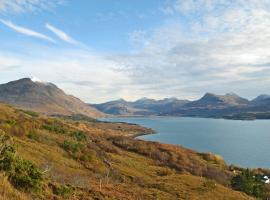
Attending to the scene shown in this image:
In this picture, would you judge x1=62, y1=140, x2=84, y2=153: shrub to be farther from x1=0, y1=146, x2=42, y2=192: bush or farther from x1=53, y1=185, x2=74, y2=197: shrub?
x1=0, y1=146, x2=42, y2=192: bush

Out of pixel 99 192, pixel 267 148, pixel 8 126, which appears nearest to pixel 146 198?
pixel 99 192

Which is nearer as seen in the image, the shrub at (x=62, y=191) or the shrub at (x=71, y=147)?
the shrub at (x=62, y=191)

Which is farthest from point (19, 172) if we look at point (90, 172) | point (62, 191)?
point (90, 172)

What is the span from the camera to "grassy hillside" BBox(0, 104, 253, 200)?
1717 centimetres

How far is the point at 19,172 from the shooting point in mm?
17125

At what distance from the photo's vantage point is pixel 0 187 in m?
14.1

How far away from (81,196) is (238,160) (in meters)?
110

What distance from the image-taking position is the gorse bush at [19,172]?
650 inches

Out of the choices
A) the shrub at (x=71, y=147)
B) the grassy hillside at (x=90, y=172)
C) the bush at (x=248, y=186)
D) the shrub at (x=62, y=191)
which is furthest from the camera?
the shrub at (x=71, y=147)

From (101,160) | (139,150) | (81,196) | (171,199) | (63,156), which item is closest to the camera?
(81,196)

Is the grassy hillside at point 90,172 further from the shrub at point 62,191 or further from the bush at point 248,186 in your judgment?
the bush at point 248,186

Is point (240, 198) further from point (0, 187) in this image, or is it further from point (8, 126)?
point (8, 126)

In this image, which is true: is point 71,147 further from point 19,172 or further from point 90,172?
point 19,172

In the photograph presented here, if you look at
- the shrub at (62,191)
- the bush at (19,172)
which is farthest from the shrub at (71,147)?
the bush at (19,172)
